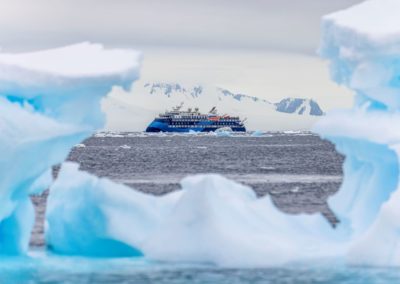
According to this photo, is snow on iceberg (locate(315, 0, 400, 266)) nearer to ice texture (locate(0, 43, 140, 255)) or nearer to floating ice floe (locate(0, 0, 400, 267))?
floating ice floe (locate(0, 0, 400, 267))

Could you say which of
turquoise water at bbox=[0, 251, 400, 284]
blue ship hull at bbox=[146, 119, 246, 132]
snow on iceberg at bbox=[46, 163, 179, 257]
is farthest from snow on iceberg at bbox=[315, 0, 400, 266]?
blue ship hull at bbox=[146, 119, 246, 132]

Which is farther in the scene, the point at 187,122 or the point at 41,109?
the point at 187,122

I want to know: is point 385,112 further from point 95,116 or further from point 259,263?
point 95,116

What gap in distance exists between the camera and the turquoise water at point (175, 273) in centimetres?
1733

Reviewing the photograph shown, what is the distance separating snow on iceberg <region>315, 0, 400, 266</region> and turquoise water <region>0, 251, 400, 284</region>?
0.64 m

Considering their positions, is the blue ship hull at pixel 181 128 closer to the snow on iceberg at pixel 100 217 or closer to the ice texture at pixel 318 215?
the ice texture at pixel 318 215

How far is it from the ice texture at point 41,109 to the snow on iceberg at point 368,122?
3.97 meters

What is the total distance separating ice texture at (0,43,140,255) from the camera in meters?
18.9

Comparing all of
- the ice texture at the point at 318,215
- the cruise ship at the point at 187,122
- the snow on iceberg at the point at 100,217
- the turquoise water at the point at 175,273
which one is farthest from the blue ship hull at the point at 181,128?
the turquoise water at the point at 175,273

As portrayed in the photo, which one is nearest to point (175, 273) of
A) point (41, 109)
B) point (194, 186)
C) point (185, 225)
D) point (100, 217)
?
point (185, 225)

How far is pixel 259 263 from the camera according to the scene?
18375 mm

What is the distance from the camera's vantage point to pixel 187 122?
521ft

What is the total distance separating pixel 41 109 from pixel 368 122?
6.20m

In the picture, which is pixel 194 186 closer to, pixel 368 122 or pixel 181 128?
pixel 368 122
